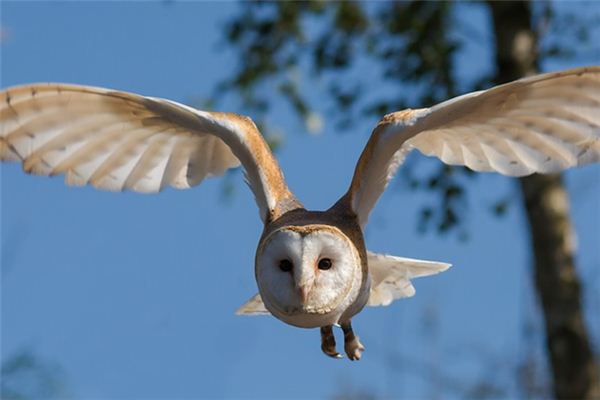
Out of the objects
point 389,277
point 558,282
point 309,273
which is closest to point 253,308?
point 389,277

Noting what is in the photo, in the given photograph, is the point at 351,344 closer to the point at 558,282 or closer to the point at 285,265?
the point at 285,265

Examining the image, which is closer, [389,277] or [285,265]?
[285,265]

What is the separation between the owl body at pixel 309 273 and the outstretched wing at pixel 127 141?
260 mm

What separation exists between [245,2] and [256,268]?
560 centimetres

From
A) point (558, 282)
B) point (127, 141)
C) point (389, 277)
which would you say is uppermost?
point (127, 141)

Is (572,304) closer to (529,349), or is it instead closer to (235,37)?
(529,349)

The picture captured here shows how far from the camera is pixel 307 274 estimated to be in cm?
367

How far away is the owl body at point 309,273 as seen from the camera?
12.1 ft

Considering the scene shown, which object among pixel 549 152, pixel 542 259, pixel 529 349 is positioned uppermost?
pixel 549 152

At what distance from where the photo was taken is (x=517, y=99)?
414 cm

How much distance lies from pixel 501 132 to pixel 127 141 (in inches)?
48.7

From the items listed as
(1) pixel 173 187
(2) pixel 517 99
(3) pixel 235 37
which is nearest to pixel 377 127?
(2) pixel 517 99

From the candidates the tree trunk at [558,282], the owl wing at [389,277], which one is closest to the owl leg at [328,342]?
the owl wing at [389,277]

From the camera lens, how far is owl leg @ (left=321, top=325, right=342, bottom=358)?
13.1 ft
